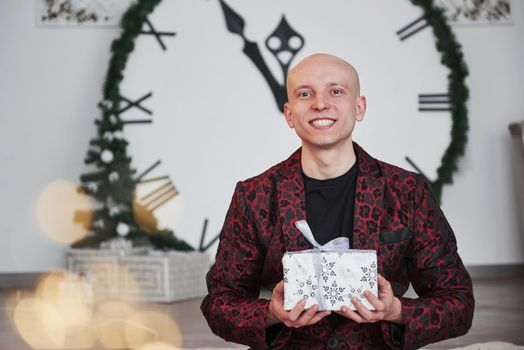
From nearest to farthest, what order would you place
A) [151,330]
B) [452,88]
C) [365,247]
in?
[365,247]
[151,330]
[452,88]

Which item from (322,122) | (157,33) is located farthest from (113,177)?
(322,122)

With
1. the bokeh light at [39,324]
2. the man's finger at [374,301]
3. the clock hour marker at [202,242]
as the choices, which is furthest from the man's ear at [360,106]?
the clock hour marker at [202,242]

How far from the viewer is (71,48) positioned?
4.42 metres

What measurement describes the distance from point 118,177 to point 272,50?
1.18 metres

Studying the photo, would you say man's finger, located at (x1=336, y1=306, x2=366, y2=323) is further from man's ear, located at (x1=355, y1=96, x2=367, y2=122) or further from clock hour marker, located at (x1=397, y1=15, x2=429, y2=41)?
clock hour marker, located at (x1=397, y1=15, x2=429, y2=41)

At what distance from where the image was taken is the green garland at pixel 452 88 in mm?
4164

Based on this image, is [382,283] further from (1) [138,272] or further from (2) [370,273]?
(1) [138,272]

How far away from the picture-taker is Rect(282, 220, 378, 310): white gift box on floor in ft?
3.99

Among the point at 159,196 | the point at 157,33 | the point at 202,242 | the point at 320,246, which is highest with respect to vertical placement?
the point at 157,33

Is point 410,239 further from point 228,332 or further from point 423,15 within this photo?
point 423,15

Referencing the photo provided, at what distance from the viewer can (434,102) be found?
427 cm

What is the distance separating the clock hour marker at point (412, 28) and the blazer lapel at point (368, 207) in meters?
3.09

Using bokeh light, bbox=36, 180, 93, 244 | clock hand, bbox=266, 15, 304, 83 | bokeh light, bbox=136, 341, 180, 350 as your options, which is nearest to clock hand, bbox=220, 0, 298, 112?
clock hand, bbox=266, 15, 304, 83

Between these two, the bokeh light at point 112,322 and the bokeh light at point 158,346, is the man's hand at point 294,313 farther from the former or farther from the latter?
the bokeh light at point 112,322
